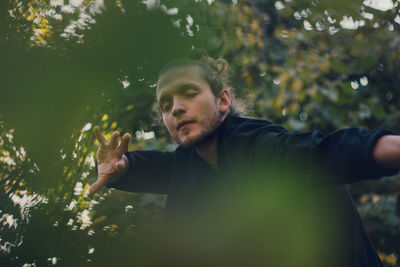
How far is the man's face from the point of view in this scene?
112 centimetres

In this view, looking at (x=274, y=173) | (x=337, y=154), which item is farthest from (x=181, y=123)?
(x=337, y=154)

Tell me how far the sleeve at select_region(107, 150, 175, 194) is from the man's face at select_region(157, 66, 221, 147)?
23cm

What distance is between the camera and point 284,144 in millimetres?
867

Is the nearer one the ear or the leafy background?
the leafy background

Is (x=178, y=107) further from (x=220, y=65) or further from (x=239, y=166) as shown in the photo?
(x=220, y=65)

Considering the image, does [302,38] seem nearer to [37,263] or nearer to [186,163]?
[186,163]

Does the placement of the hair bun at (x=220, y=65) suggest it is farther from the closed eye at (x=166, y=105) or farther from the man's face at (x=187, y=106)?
the closed eye at (x=166, y=105)

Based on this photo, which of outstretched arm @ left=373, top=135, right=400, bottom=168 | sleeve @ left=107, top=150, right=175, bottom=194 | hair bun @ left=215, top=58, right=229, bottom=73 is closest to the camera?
outstretched arm @ left=373, top=135, right=400, bottom=168

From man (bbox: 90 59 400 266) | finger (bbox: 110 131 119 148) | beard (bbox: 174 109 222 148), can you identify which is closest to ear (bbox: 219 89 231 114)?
man (bbox: 90 59 400 266)

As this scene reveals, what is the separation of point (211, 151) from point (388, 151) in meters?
0.61

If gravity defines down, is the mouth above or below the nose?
below

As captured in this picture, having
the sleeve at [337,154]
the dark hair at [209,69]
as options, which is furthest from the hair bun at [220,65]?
the sleeve at [337,154]

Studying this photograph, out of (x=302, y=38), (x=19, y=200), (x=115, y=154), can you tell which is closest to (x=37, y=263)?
(x=19, y=200)

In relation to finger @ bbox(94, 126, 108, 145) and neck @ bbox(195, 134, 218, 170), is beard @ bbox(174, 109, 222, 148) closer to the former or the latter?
neck @ bbox(195, 134, 218, 170)
